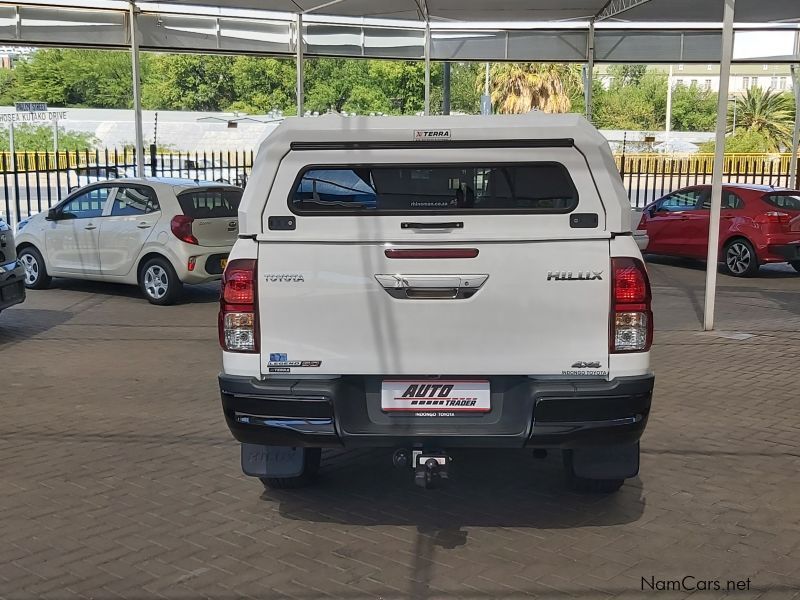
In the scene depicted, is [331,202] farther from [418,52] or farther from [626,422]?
[418,52]

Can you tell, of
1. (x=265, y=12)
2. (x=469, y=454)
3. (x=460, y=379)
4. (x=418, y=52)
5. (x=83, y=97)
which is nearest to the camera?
(x=460, y=379)

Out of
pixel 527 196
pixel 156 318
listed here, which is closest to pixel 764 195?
pixel 156 318

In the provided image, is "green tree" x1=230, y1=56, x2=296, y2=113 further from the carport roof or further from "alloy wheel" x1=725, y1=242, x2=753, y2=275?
"alloy wheel" x1=725, y1=242, x2=753, y2=275

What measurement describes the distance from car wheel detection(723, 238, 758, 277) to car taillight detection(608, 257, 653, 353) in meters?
11.8

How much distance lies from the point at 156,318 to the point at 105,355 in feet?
7.13

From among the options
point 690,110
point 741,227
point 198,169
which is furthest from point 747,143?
point 198,169

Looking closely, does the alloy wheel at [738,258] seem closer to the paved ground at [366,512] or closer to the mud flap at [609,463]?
the paved ground at [366,512]

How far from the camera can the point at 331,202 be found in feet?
16.1

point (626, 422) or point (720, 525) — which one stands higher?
point (626, 422)

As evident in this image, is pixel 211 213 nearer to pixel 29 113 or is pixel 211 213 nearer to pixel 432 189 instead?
pixel 432 189

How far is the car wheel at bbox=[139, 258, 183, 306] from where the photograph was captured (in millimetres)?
12508

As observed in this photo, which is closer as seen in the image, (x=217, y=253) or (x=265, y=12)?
(x=217, y=253)

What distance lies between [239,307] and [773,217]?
41.8 ft

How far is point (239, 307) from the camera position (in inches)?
185
